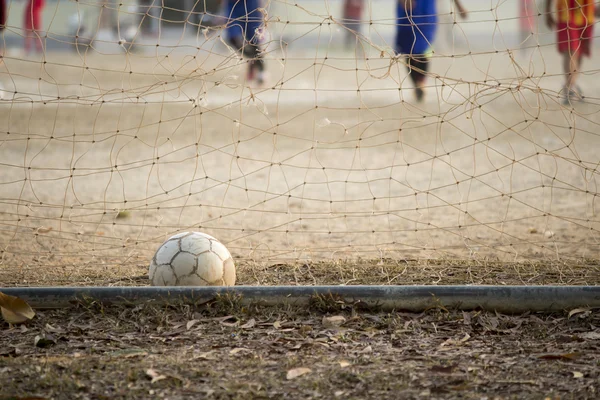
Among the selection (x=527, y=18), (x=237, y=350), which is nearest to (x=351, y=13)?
(x=527, y=18)

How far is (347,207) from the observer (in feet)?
18.3

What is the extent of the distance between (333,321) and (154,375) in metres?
0.89

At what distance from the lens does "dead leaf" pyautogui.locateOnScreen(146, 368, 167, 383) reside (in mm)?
2597

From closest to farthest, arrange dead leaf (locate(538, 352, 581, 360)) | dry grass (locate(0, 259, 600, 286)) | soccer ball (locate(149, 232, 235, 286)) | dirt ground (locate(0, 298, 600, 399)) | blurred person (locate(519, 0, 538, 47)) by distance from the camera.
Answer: dirt ground (locate(0, 298, 600, 399)), dead leaf (locate(538, 352, 581, 360)), soccer ball (locate(149, 232, 235, 286)), dry grass (locate(0, 259, 600, 286)), blurred person (locate(519, 0, 538, 47))

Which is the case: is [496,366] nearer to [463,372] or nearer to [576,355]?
[463,372]

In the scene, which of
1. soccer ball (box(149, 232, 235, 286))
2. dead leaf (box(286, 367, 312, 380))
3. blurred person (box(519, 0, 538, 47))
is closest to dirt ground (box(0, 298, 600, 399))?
dead leaf (box(286, 367, 312, 380))

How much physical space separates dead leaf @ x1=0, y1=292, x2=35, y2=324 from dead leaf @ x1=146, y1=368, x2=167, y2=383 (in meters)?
0.87

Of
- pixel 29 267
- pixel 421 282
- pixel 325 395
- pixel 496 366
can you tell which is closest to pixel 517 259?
pixel 421 282

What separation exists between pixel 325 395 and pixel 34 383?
1012 millimetres

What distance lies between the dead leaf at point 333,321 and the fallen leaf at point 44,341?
1.13 m

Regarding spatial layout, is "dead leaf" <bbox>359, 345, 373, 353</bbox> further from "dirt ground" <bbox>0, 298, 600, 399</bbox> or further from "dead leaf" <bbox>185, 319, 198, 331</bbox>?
"dead leaf" <bbox>185, 319, 198, 331</bbox>

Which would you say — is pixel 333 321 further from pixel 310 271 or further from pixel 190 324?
pixel 310 271

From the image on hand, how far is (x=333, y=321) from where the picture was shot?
3.21 m

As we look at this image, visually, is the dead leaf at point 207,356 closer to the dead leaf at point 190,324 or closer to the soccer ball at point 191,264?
the dead leaf at point 190,324
